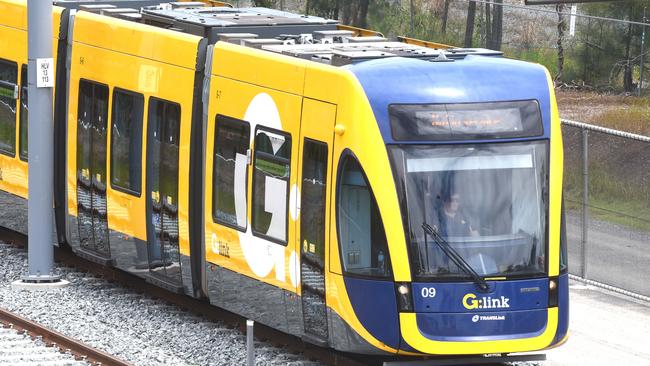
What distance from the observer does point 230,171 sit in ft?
51.0

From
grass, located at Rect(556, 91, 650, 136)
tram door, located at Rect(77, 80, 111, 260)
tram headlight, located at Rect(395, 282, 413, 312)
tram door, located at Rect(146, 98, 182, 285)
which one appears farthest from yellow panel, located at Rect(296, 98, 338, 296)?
grass, located at Rect(556, 91, 650, 136)

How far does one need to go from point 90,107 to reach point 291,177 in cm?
446

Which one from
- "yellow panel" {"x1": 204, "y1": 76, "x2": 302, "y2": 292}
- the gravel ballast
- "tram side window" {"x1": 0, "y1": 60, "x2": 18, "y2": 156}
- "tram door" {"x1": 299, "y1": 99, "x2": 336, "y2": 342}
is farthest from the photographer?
"tram side window" {"x1": 0, "y1": 60, "x2": 18, "y2": 156}

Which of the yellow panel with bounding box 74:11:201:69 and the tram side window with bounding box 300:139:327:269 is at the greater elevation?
the yellow panel with bounding box 74:11:201:69

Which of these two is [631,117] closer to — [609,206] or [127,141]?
[609,206]

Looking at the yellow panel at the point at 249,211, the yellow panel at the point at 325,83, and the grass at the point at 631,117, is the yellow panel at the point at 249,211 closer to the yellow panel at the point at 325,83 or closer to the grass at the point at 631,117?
the yellow panel at the point at 325,83

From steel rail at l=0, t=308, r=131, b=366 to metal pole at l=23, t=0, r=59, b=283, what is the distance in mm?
1553

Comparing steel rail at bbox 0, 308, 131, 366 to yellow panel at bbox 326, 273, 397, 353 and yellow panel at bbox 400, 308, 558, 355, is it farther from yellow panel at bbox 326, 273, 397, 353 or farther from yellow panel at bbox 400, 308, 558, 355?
yellow panel at bbox 400, 308, 558, 355

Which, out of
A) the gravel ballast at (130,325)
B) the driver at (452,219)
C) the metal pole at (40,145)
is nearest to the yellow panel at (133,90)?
the metal pole at (40,145)

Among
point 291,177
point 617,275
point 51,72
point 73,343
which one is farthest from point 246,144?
point 617,275

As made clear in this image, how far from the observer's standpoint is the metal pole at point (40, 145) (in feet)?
59.7

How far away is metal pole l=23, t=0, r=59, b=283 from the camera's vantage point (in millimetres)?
18203

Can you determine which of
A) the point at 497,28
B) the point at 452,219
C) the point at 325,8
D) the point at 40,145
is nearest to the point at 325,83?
the point at 452,219

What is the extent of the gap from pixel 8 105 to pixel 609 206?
743cm
